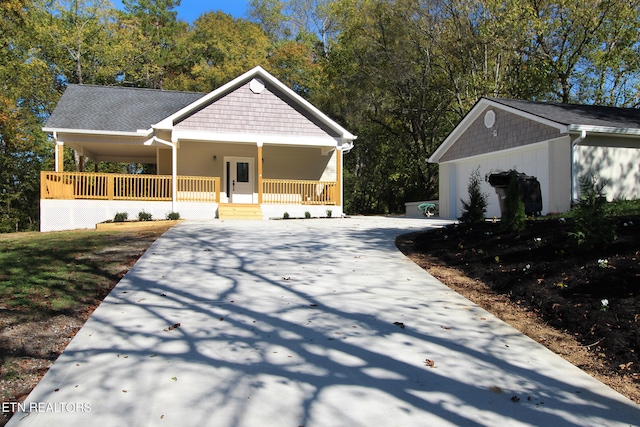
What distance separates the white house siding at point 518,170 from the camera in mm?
13336

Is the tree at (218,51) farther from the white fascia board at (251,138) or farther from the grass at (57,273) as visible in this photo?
the grass at (57,273)

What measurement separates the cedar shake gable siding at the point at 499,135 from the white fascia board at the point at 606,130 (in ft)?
2.08

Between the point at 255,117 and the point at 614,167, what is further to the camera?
the point at 255,117

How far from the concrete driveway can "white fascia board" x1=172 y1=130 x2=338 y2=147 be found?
11243mm

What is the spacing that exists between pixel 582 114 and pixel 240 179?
12.6m

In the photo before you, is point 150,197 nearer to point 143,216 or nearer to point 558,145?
point 143,216

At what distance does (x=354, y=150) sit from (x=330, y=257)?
79.1ft

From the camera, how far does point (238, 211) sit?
17422 mm

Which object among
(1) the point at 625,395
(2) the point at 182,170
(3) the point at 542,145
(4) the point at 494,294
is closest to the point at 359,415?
(1) the point at 625,395

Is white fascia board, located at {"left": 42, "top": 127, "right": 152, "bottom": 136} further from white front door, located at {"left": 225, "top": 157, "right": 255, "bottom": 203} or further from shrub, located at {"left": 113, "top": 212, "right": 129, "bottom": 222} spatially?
white front door, located at {"left": 225, "top": 157, "right": 255, "bottom": 203}

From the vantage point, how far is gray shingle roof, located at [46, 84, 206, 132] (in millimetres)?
17047

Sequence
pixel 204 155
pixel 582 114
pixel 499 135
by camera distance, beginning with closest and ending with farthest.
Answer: pixel 582 114
pixel 499 135
pixel 204 155

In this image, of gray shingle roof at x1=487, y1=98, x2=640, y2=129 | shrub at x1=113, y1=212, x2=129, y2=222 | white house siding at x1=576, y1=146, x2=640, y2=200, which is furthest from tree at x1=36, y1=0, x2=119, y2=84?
white house siding at x1=576, y1=146, x2=640, y2=200

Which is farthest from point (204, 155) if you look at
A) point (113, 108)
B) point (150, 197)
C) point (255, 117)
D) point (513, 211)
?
point (513, 211)
